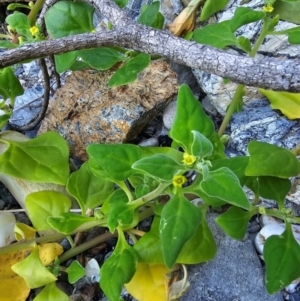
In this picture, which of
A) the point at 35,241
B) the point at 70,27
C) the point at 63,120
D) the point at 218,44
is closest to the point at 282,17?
the point at 218,44

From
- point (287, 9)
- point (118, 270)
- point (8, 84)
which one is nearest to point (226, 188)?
point (118, 270)

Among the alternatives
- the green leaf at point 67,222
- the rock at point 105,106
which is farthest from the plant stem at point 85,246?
the rock at point 105,106

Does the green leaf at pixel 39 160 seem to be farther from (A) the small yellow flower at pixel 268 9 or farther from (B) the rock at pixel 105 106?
(A) the small yellow flower at pixel 268 9

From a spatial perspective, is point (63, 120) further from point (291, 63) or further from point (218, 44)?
point (291, 63)

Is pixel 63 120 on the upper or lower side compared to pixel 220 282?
upper

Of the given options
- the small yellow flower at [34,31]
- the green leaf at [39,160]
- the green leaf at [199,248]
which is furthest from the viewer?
the small yellow flower at [34,31]

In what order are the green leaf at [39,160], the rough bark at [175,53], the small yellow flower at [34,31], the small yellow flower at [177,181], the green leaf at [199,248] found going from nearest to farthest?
the rough bark at [175,53] → the small yellow flower at [177,181] → the green leaf at [199,248] → the green leaf at [39,160] → the small yellow flower at [34,31]
